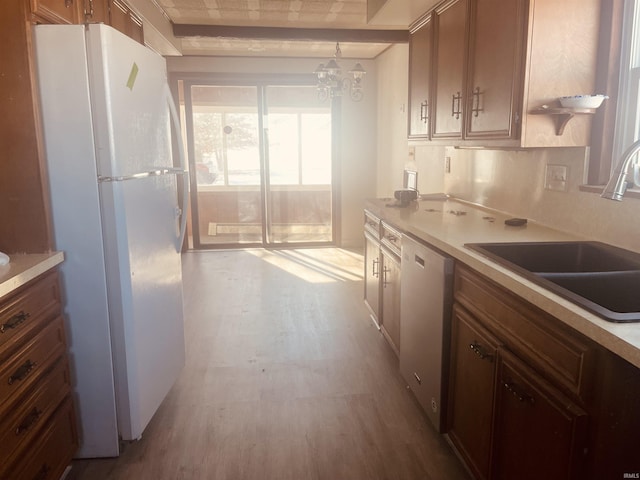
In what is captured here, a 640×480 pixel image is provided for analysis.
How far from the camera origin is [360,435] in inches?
91.3

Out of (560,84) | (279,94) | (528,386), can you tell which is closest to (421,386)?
(528,386)

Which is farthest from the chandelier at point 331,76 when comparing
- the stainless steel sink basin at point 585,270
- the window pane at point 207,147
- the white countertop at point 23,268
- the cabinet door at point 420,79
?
the white countertop at point 23,268

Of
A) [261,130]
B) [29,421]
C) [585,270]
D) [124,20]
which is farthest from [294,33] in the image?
[29,421]

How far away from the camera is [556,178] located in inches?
92.2

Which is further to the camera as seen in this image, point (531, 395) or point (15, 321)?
point (15, 321)

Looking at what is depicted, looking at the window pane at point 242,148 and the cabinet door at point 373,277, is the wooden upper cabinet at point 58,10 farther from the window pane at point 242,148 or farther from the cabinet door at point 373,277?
the window pane at point 242,148

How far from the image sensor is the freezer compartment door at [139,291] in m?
2.00

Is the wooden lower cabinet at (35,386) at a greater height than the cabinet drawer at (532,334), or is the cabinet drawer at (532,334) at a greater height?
the cabinet drawer at (532,334)

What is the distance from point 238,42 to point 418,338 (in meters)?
3.96

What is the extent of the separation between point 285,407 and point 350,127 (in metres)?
4.40

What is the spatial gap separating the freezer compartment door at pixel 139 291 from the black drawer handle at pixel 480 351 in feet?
4.46

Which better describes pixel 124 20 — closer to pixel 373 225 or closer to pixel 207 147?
pixel 373 225

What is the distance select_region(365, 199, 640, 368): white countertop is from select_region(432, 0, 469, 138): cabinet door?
481mm

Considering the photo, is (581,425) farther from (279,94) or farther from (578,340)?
(279,94)
